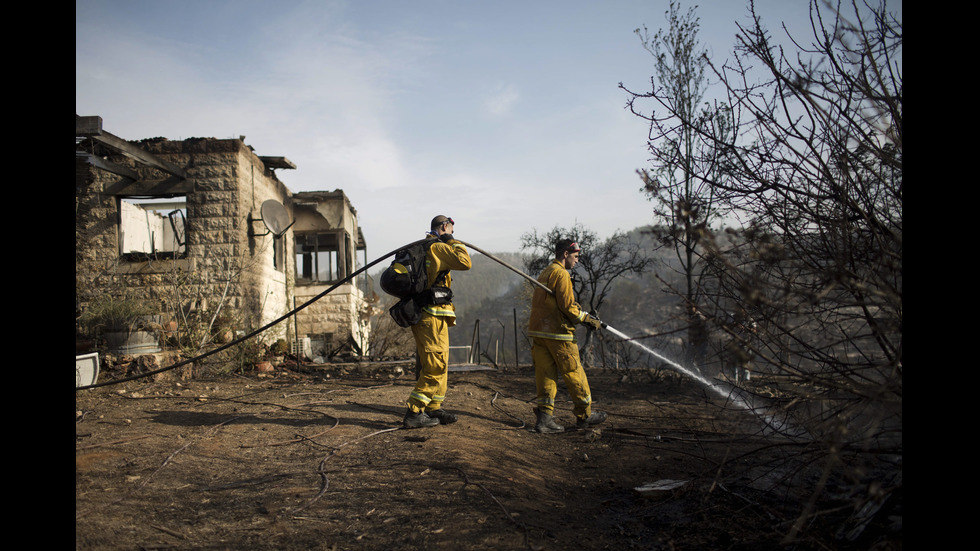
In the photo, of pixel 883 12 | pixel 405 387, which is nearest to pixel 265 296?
pixel 405 387

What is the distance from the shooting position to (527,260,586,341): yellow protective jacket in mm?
5738

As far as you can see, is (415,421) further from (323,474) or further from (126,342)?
(126,342)

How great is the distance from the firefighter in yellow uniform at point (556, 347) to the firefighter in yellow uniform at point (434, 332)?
3.03 feet

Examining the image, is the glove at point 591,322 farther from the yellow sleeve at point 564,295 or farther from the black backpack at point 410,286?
the black backpack at point 410,286

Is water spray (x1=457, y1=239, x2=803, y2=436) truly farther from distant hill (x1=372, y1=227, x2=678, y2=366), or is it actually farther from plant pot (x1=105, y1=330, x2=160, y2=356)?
distant hill (x1=372, y1=227, x2=678, y2=366)

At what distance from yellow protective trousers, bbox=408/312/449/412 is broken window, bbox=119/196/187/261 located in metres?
7.83

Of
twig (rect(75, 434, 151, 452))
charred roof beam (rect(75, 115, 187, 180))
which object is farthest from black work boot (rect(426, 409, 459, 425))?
charred roof beam (rect(75, 115, 187, 180))

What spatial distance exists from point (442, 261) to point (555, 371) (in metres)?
1.69

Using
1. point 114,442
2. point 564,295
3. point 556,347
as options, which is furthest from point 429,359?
point 114,442

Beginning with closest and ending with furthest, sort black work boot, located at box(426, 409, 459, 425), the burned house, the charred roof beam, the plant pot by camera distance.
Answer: black work boot, located at box(426, 409, 459, 425), the charred roof beam, the plant pot, the burned house

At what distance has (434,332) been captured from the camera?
5520 mm

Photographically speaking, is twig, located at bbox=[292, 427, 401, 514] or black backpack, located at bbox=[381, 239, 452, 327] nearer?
twig, located at bbox=[292, 427, 401, 514]
